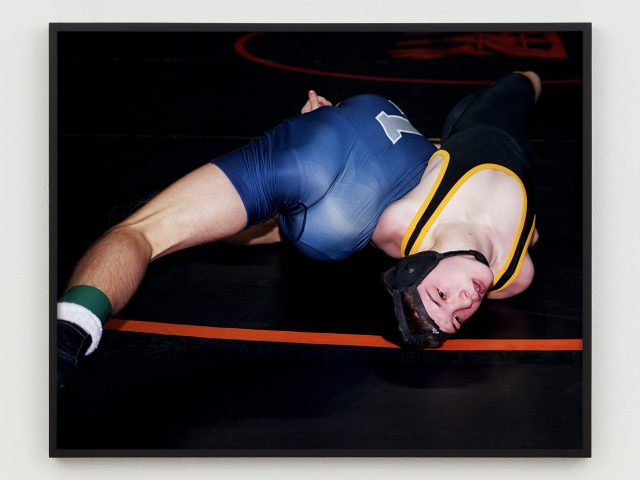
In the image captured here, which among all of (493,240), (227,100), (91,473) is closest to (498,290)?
(493,240)

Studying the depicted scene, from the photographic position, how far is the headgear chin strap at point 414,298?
2779 mm

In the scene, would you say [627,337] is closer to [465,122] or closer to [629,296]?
[629,296]

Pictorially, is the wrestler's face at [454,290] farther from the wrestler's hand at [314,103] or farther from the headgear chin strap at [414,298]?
the wrestler's hand at [314,103]

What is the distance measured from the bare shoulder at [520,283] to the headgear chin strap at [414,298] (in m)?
0.21

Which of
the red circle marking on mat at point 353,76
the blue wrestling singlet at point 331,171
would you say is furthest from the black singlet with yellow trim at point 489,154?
the red circle marking on mat at point 353,76

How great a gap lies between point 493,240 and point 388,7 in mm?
704

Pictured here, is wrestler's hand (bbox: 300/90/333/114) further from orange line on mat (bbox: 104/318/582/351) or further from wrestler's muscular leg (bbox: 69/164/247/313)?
orange line on mat (bbox: 104/318/582/351)

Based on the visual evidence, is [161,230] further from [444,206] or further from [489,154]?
[489,154]

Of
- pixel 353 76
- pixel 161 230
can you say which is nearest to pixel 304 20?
pixel 161 230

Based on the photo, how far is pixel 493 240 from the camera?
3.03 metres

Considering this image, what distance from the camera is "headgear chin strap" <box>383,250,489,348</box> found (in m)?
2.78

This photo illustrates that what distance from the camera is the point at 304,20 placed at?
2.70 metres

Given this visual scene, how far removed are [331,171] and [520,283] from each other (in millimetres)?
592

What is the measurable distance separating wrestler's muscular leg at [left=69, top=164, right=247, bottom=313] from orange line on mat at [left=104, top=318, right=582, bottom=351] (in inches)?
7.6
